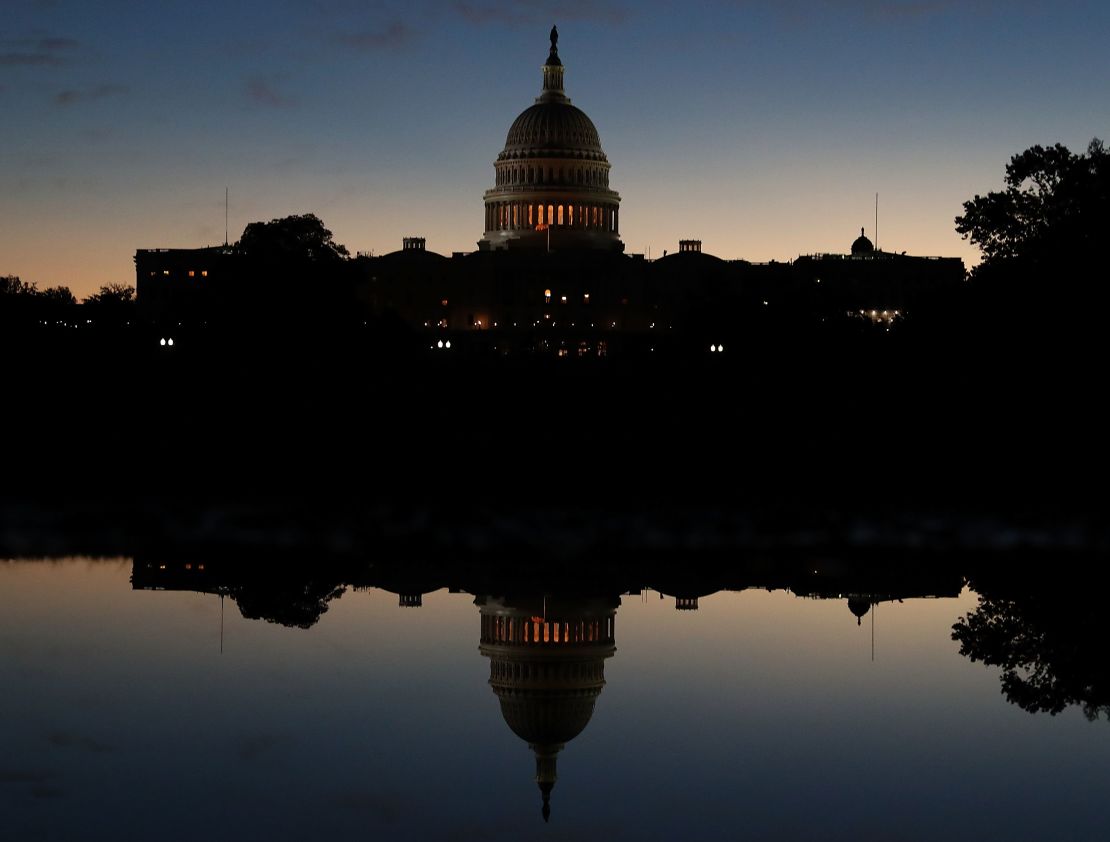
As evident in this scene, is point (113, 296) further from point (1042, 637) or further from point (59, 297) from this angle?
point (1042, 637)

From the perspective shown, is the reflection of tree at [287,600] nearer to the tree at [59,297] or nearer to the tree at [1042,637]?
the tree at [1042,637]

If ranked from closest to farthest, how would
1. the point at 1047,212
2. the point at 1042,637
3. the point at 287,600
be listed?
1. the point at 1042,637
2. the point at 287,600
3. the point at 1047,212

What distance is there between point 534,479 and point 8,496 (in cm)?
1666

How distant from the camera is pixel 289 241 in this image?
123562 mm

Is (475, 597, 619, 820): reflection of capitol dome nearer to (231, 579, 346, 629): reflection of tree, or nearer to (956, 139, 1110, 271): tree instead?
(231, 579, 346, 629): reflection of tree

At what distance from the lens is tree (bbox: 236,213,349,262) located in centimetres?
12081

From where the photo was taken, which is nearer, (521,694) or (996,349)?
(521,694)

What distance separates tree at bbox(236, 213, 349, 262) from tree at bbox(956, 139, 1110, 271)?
140 feet

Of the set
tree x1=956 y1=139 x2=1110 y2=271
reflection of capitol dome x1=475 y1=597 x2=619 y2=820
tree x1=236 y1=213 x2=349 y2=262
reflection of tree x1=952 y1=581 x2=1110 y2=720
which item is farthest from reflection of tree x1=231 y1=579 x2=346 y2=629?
tree x1=236 y1=213 x2=349 y2=262

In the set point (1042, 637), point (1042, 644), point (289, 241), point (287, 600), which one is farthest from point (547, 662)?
point (289, 241)

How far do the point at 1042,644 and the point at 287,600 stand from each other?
12.9 meters

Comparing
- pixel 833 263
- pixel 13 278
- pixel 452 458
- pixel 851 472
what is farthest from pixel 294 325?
pixel 833 263

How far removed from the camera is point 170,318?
135625 millimetres

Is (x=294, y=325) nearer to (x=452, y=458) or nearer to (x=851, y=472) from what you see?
(x=452, y=458)
